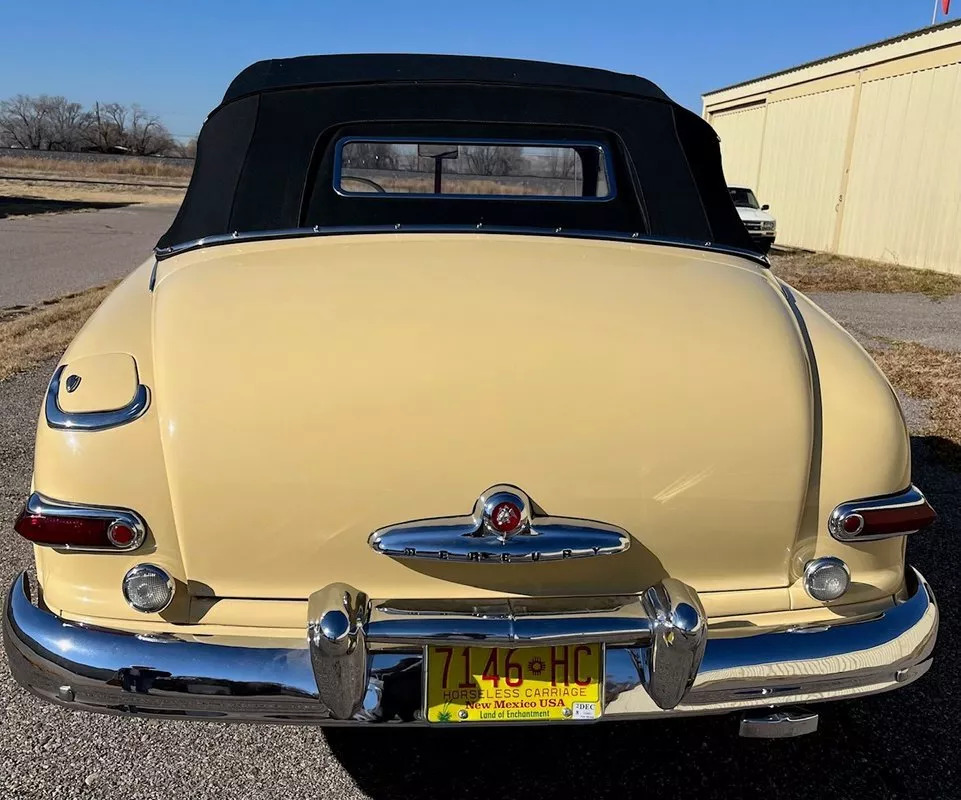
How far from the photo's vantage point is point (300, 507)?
Answer: 5.38 feet

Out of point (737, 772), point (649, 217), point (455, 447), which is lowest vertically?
point (737, 772)

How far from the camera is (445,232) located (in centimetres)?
226

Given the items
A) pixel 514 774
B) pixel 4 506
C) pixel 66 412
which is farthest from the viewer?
pixel 4 506

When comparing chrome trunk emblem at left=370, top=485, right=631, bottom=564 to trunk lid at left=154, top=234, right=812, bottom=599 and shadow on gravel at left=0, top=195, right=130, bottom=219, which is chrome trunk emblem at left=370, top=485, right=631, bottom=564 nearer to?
trunk lid at left=154, top=234, right=812, bottom=599

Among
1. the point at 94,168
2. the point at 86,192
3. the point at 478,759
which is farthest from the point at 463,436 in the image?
the point at 94,168

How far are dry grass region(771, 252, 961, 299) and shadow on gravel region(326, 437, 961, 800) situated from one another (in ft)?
33.5

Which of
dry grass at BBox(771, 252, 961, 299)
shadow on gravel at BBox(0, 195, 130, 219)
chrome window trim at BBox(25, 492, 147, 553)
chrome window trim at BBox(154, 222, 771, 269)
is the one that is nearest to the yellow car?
chrome window trim at BBox(25, 492, 147, 553)

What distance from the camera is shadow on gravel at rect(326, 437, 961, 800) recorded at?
212 centimetres

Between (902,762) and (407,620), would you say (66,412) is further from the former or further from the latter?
(902,762)

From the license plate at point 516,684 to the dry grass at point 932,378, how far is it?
365 centimetres

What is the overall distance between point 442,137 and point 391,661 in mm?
1586

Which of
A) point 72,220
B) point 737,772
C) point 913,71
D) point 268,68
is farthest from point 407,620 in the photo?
point 72,220

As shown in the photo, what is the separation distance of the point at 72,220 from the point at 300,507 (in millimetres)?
20771

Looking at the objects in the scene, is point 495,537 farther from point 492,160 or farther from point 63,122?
point 63,122
